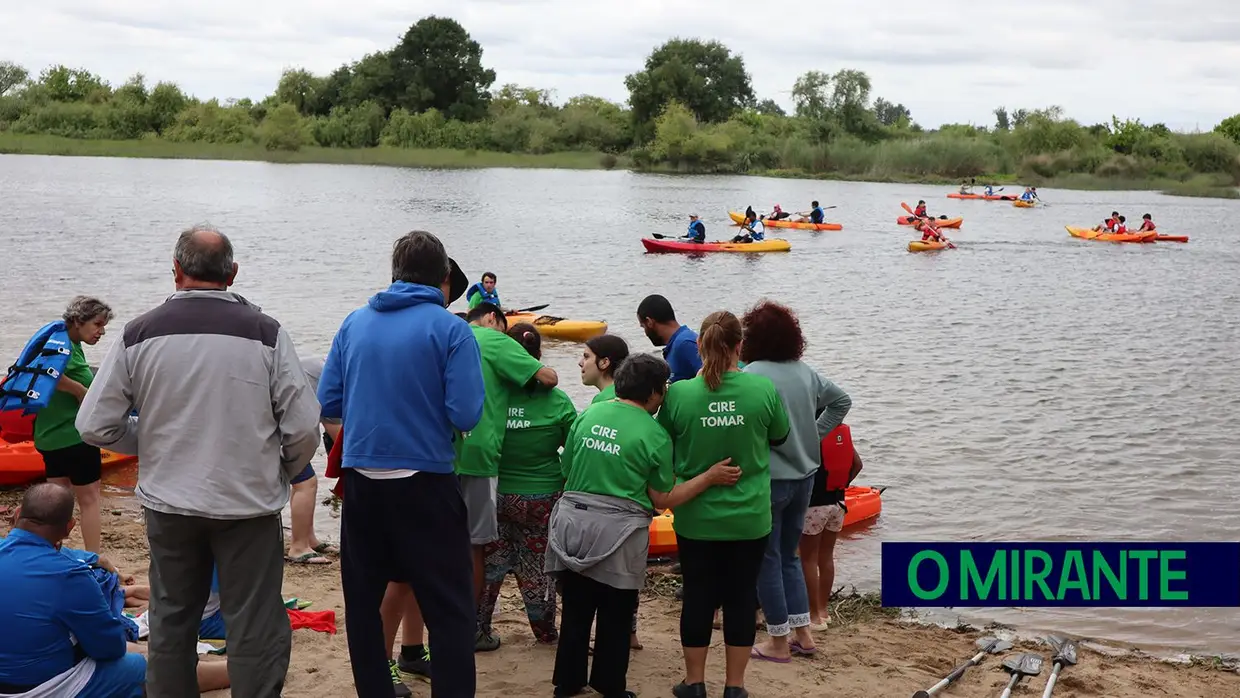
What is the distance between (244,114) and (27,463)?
91.1 metres

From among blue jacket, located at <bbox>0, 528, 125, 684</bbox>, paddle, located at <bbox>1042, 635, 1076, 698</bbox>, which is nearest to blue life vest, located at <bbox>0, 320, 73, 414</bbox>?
blue jacket, located at <bbox>0, 528, 125, 684</bbox>

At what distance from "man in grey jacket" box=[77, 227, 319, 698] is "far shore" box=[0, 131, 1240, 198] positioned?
78.8 m

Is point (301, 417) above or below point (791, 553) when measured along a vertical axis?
above

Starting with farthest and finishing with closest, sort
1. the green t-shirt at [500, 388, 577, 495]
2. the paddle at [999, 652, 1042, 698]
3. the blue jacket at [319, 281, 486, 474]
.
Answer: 1. the paddle at [999, 652, 1042, 698]
2. the green t-shirt at [500, 388, 577, 495]
3. the blue jacket at [319, 281, 486, 474]

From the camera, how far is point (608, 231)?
4431cm

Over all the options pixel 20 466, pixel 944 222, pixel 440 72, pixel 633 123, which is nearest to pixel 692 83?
pixel 633 123

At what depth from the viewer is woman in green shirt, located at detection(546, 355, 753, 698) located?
509 cm

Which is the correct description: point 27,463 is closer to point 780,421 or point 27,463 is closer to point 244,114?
point 780,421

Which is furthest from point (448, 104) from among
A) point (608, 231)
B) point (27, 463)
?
point (27, 463)

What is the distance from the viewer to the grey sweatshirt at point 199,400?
427 cm

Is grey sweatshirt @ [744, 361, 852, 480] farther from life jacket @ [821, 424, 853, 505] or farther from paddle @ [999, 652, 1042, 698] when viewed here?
paddle @ [999, 652, 1042, 698]

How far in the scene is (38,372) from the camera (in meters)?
6.59

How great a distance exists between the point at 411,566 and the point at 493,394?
113cm

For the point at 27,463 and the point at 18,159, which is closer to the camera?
the point at 27,463
